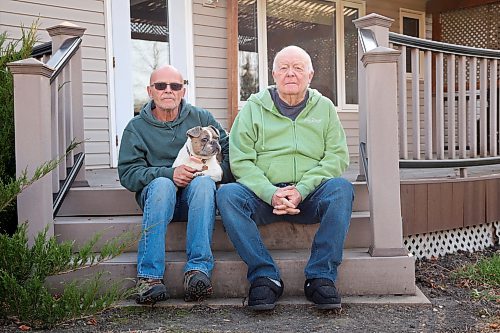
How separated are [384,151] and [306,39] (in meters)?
4.94

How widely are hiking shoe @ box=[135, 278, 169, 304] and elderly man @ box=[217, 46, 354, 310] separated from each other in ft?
1.34

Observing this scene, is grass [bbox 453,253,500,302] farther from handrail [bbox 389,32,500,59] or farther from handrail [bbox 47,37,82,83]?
handrail [bbox 47,37,82,83]

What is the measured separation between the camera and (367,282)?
2.76m

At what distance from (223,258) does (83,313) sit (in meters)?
0.80

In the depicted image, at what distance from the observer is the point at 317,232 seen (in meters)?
2.63

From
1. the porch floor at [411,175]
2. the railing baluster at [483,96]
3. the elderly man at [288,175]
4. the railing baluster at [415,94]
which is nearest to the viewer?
the elderly man at [288,175]

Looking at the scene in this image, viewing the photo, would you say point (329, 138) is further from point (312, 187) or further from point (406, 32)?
point (406, 32)

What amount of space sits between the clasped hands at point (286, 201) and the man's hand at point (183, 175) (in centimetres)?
45

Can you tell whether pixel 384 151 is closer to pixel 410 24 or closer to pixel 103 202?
pixel 103 202

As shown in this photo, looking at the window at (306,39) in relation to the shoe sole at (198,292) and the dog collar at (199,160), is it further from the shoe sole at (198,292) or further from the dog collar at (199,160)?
the shoe sole at (198,292)

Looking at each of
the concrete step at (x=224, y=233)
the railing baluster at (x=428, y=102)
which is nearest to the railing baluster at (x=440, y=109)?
the railing baluster at (x=428, y=102)

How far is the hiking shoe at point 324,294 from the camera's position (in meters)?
2.49

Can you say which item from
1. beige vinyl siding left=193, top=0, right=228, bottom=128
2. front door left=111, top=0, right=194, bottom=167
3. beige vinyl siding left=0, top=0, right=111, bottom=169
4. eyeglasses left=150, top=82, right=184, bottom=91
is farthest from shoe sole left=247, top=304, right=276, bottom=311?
beige vinyl siding left=193, top=0, right=228, bottom=128

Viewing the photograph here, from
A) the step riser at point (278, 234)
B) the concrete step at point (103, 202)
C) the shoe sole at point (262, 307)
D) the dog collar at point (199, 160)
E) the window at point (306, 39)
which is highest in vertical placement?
the window at point (306, 39)
